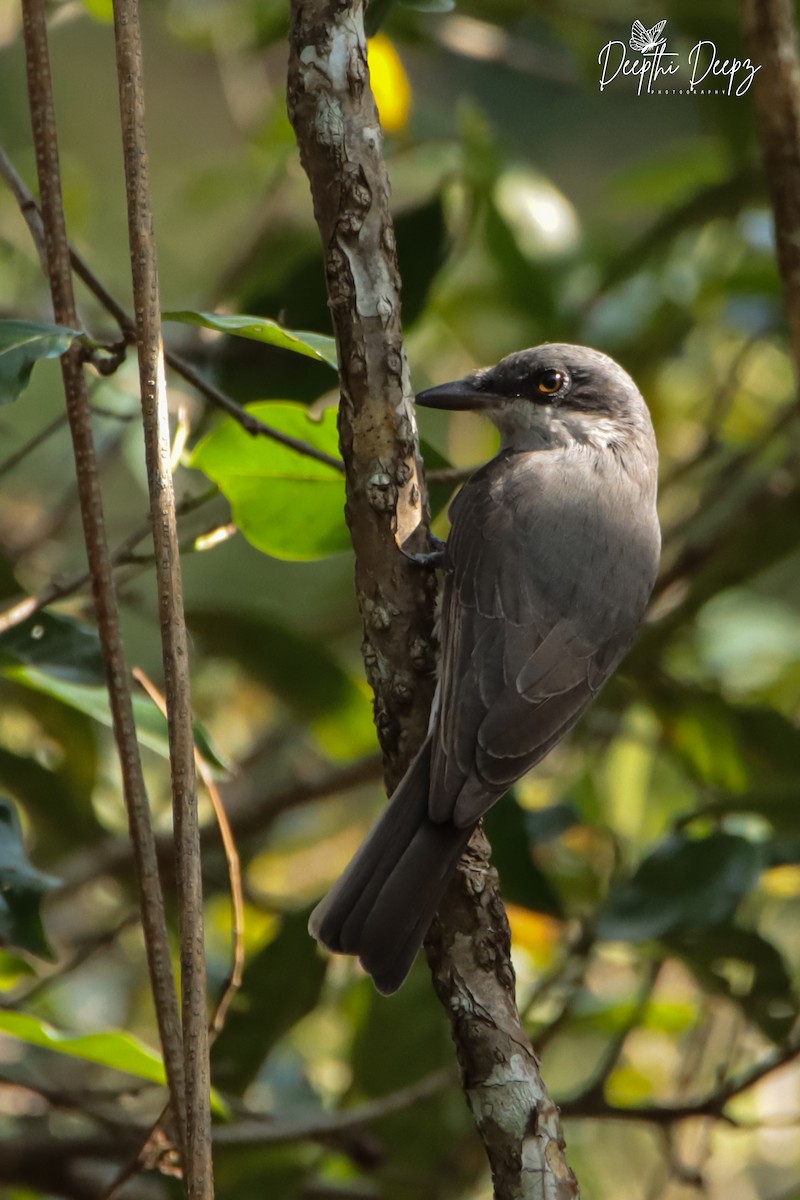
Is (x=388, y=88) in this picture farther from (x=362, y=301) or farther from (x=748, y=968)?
(x=748, y=968)

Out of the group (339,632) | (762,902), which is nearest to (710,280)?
(339,632)

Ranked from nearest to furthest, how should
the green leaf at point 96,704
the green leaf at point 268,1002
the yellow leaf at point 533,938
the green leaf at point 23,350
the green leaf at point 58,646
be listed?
the green leaf at point 23,350 → the green leaf at point 96,704 → the green leaf at point 58,646 → the green leaf at point 268,1002 → the yellow leaf at point 533,938

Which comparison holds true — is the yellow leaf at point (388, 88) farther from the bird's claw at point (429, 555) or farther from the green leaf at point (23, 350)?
the green leaf at point (23, 350)

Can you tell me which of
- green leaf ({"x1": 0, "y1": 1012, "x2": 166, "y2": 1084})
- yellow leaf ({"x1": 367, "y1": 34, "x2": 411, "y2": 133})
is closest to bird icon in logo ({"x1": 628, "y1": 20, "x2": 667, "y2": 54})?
yellow leaf ({"x1": 367, "y1": 34, "x2": 411, "y2": 133})

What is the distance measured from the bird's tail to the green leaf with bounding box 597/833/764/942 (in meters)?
0.87

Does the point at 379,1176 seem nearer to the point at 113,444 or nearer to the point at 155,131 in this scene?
the point at 113,444

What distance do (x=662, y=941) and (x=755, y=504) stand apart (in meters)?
1.52

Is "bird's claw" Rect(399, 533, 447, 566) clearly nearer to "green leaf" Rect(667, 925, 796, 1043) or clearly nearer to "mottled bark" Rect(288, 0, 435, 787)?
"mottled bark" Rect(288, 0, 435, 787)

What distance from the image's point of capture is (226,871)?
3793 millimetres

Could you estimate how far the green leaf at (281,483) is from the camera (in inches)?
102

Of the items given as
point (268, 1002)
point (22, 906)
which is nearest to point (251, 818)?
point (268, 1002)

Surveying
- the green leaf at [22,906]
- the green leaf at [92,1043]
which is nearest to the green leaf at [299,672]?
the green leaf at [22,906]

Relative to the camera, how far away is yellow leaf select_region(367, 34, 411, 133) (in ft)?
13.6
